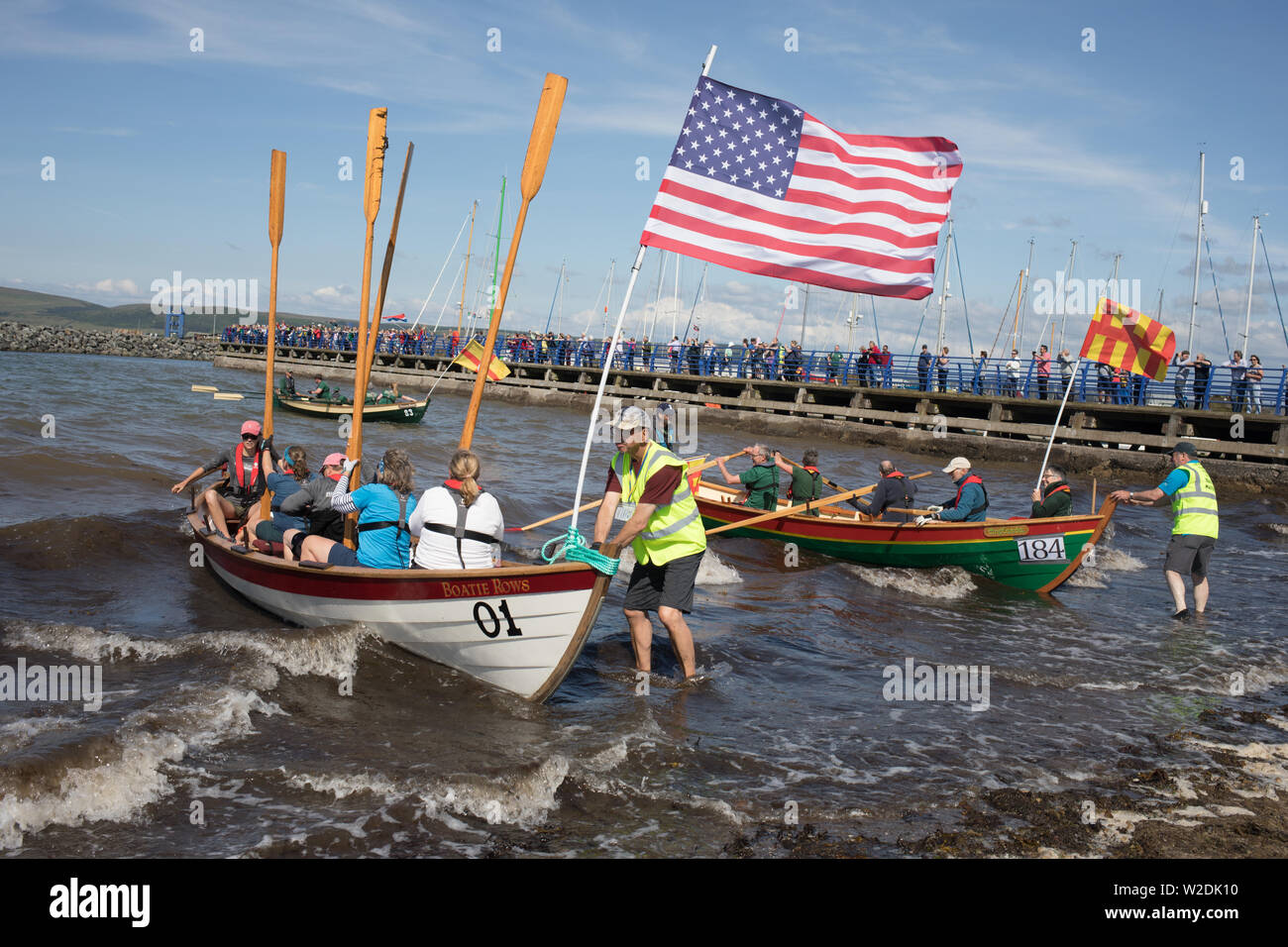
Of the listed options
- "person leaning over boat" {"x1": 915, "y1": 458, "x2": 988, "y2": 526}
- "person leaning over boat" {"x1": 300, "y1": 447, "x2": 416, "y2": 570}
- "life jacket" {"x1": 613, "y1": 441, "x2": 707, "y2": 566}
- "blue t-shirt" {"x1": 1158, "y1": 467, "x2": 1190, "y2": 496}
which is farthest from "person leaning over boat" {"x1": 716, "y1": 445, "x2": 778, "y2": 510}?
"person leaning over boat" {"x1": 300, "y1": 447, "x2": 416, "y2": 570}

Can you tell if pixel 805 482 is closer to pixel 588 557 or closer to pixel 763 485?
pixel 763 485

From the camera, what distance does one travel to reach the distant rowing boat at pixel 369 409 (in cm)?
3095

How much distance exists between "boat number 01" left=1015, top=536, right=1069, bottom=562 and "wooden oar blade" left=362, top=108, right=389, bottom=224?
878 cm

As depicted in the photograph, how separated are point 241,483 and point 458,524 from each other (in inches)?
200

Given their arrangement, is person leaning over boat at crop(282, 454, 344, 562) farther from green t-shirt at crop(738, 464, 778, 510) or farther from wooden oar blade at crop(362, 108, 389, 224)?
green t-shirt at crop(738, 464, 778, 510)

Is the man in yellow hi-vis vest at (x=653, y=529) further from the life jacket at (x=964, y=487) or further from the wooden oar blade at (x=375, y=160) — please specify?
the life jacket at (x=964, y=487)

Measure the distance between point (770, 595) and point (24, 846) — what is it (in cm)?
825

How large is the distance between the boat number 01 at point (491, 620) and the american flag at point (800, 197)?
2952 mm

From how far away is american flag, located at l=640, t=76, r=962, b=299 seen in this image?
23.6 ft

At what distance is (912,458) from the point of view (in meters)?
28.5

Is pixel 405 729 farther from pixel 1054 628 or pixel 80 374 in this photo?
pixel 80 374

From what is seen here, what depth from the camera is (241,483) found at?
10414 millimetres
